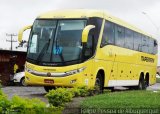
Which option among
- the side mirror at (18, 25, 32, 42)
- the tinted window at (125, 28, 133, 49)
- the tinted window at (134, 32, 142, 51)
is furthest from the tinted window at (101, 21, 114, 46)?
the tinted window at (134, 32, 142, 51)

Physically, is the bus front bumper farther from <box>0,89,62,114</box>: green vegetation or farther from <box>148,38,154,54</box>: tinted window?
<box>148,38,154,54</box>: tinted window

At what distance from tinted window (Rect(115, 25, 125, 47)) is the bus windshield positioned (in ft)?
12.2

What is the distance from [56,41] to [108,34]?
300 centimetres

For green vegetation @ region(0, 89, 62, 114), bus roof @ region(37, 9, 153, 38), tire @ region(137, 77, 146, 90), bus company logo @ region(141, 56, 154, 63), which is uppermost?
bus roof @ region(37, 9, 153, 38)

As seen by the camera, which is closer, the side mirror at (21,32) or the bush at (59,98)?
the bush at (59,98)

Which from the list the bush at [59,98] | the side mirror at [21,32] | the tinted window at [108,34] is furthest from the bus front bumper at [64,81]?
the bush at [59,98]

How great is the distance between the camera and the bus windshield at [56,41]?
62.3ft

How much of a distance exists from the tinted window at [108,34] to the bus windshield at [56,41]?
1.56 m

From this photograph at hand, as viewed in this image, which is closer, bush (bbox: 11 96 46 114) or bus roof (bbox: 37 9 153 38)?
bush (bbox: 11 96 46 114)

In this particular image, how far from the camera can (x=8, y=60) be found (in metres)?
38.3

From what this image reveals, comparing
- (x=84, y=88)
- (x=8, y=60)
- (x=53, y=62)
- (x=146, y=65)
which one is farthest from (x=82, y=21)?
(x=8, y=60)

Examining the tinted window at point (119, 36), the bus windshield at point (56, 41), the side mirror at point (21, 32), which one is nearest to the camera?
the bus windshield at point (56, 41)

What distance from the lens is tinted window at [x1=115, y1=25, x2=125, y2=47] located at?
22.9m

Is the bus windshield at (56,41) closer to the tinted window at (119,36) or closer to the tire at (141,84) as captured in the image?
the tinted window at (119,36)
